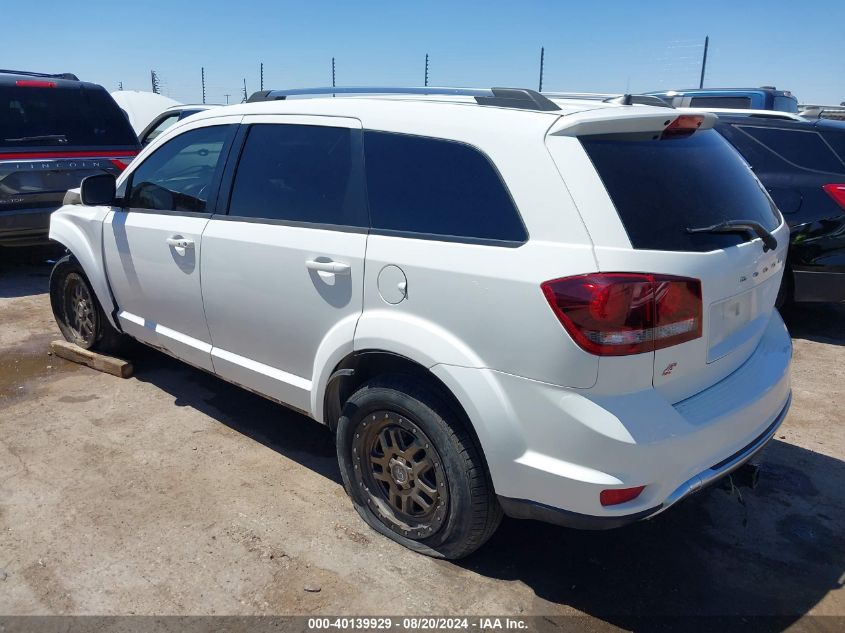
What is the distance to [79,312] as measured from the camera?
5102 mm

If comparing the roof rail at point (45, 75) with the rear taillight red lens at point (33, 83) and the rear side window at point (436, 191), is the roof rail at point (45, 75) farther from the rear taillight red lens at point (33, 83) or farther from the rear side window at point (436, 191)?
the rear side window at point (436, 191)

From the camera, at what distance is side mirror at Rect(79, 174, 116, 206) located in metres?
4.29

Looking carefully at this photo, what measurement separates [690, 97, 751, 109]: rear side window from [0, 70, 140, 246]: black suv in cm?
811

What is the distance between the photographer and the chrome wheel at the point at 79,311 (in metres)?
4.96

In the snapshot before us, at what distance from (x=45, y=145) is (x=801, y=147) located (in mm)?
7161

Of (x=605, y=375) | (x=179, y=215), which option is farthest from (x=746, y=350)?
(x=179, y=215)

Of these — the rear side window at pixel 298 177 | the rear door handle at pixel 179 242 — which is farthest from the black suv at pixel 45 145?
the rear side window at pixel 298 177

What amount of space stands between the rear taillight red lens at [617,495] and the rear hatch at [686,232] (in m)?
0.35

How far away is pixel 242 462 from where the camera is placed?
372cm

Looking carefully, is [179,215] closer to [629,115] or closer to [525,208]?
[525,208]

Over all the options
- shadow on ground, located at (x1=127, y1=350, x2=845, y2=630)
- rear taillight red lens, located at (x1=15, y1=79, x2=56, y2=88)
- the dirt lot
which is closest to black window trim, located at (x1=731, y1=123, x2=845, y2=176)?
the dirt lot

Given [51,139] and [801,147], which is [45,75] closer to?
[51,139]

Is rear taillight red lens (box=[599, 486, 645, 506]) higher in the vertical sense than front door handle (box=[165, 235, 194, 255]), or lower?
lower

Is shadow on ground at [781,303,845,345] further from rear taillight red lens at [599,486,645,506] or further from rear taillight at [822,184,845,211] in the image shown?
rear taillight red lens at [599,486,645,506]
